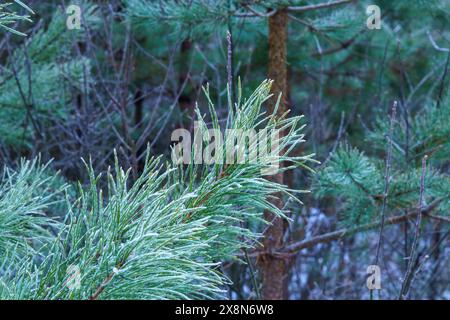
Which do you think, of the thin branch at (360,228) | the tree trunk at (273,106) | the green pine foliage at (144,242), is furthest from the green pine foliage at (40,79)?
the green pine foliage at (144,242)

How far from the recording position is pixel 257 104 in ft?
3.78

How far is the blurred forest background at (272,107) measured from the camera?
250 centimetres

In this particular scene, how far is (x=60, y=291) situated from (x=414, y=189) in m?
1.71

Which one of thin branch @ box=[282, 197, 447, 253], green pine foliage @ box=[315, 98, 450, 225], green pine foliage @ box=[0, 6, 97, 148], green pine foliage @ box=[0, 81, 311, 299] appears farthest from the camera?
green pine foliage @ box=[0, 6, 97, 148]

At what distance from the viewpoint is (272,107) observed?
2.59m

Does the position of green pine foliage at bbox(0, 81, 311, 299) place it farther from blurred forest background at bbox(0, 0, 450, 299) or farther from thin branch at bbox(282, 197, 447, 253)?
thin branch at bbox(282, 197, 447, 253)

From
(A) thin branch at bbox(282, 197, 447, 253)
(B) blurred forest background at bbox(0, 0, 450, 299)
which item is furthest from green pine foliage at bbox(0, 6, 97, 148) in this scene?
(A) thin branch at bbox(282, 197, 447, 253)

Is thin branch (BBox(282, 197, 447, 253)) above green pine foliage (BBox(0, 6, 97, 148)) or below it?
below

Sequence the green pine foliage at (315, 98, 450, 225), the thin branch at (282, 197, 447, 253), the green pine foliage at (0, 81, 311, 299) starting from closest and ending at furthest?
the green pine foliage at (0, 81, 311, 299)
the green pine foliage at (315, 98, 450, 225)
the thin branch at (282, 197, 447, 253)

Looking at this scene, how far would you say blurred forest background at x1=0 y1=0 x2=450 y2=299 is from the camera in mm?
2504

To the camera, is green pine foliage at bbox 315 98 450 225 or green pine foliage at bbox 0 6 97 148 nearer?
green pine foliage at bbox 315 98 450 225

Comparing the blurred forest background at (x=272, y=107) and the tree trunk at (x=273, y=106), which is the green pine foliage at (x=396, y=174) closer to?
the blurred forest background at (x=272, y=107)

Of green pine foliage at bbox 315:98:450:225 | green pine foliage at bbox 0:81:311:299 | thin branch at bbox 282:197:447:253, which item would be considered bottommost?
thin branch at bbox 282:197:447:253

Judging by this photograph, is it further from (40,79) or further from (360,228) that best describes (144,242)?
(40,79)
